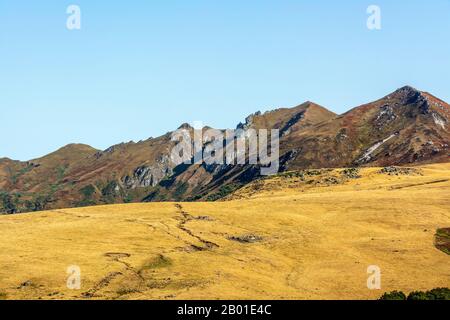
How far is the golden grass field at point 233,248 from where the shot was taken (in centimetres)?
6309

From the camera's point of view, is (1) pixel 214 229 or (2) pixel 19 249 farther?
(1) pixel 214 229

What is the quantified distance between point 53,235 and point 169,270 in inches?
1005

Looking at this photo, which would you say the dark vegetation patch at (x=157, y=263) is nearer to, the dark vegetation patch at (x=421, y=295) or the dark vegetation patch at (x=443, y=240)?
the dark vegetation patch at (x=421, y=295)

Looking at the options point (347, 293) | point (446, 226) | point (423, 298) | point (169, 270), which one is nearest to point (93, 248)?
point (169, 270)

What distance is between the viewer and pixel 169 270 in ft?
228

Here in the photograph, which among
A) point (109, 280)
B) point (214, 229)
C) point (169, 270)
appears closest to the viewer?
point (109, 280)

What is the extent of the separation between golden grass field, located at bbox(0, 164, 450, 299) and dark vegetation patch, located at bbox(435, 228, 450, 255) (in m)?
1.16

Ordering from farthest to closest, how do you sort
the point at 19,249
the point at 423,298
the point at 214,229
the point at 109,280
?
1. the point at 214,229
2. the point at 19,249
3. the point at 109,280
4. the point at 423,298

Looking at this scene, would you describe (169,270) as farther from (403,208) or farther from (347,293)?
(403,208)

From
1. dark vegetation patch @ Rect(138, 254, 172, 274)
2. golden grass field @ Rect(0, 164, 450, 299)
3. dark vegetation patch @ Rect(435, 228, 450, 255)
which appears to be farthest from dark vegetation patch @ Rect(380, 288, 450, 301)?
dark vegetation patch @ Rect(138, 254, 172, 274)

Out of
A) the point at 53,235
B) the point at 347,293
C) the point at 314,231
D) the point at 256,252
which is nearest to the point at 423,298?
the point at 347,293

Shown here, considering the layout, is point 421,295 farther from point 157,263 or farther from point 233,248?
point 157,263

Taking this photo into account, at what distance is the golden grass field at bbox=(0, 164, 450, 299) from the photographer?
6309 cm

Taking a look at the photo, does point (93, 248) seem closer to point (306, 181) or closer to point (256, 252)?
point (256, 252)
